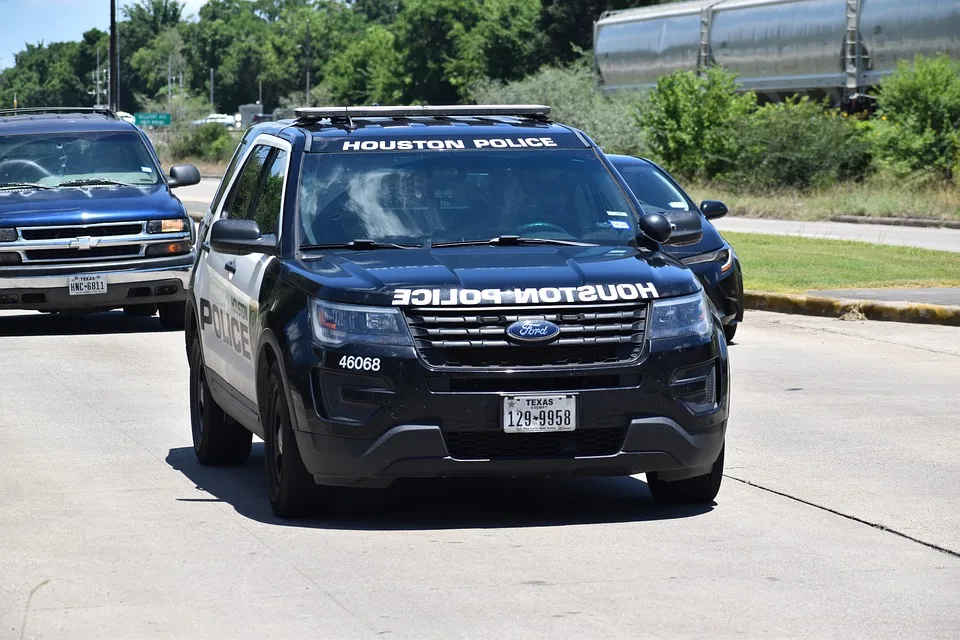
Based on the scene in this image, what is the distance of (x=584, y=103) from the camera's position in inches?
2500

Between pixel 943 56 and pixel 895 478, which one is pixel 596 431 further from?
pixel 943 56

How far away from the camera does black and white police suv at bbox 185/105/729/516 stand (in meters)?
7.34

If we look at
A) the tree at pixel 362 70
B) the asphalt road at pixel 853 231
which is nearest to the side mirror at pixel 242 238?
the asphalt road at pixel 853 231

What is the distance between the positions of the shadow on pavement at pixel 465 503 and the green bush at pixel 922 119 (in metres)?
32.7

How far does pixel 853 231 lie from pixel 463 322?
25.6 m

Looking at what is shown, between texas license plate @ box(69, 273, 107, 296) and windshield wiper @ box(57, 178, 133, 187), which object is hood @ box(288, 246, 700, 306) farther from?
windshield wiper @ box(57, 178, 133, 187)

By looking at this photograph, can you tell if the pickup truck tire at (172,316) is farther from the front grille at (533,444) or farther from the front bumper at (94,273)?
the front grille at (533,444)

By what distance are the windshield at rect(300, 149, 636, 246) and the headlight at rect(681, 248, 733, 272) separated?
6.33 m

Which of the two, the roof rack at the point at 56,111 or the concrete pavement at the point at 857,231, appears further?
the concrete pavement at the point at 857,231

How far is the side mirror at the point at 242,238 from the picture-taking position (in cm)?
826

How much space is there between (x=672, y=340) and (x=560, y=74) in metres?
72.1

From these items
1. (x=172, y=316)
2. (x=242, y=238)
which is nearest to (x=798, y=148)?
(x=172, y=316)

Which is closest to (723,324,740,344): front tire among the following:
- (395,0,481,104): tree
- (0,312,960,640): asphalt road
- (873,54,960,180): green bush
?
(0,312,960,640): asphalt road

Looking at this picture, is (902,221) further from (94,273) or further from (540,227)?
(540,227)
